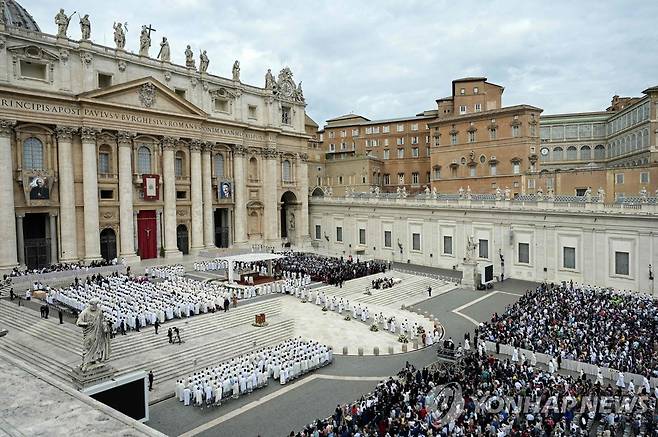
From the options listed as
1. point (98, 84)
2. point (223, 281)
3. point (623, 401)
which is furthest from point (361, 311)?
point (98, 84)

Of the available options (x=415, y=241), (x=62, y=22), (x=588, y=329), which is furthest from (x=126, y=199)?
(x=588, y=329)

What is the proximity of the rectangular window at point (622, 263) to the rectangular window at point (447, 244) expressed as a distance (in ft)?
48.0

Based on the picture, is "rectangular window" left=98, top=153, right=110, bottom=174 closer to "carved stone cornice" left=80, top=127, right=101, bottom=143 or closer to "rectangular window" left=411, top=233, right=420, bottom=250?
"carved stone cornice" left=80, top=127, right=101, bottom=143

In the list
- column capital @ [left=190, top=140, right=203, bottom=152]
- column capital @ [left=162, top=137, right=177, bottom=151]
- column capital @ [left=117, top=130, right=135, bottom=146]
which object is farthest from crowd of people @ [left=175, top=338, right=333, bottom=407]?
column capital @ [left=190, top=140, right=203, bottom=152]

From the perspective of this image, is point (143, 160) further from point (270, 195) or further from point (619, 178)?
point (619, 178)

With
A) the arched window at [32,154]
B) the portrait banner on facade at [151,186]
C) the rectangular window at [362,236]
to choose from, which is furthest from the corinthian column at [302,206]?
the arched window at [32,154]

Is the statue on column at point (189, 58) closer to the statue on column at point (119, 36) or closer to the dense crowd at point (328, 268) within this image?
the statue on column at point (119, 36)

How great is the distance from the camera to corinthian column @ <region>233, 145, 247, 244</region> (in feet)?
176

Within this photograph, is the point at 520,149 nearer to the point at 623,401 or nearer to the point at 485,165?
the point at 485,165

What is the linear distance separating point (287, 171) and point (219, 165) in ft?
33.4

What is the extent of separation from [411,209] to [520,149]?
589 inches

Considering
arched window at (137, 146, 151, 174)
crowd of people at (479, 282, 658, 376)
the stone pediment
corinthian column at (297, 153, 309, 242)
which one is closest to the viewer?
crowd of people at (479, 282, 658, 376)

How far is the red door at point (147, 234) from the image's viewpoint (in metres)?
45.8

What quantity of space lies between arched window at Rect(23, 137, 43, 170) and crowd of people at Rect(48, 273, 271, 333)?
11.3 m
